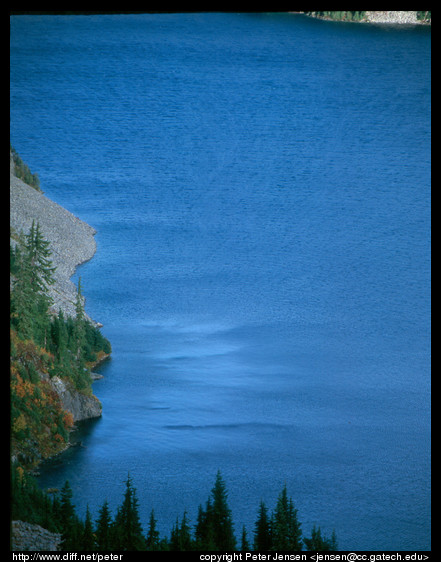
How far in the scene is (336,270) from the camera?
52.9 meters

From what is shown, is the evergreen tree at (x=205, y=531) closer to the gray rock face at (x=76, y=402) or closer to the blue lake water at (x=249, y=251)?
the blue lake water at (x=249, y=251)

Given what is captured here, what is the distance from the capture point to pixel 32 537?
18453 millimetres

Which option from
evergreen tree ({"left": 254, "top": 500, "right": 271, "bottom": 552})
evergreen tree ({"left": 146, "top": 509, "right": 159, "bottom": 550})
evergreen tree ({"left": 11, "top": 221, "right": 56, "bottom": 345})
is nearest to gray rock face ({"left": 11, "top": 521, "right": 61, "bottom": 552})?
evergreen tree ({"left": 146, "top": 509, "right": 159, "bottom": 550})

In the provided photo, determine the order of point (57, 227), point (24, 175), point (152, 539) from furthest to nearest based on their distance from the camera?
point (24, 175) → point (57, 227) → point (152, 539)

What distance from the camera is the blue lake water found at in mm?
31016

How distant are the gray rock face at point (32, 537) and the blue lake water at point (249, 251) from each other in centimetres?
678

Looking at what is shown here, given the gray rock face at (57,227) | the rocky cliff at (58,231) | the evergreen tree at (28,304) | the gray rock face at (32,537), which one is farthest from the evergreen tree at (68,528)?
the gray rock face at (57,227)

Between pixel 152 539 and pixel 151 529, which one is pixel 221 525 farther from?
pixel 151 529

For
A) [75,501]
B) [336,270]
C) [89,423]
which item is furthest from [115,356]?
[336,270]

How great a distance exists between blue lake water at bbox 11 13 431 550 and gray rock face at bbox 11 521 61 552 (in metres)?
6.78

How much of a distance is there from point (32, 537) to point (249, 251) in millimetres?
36862

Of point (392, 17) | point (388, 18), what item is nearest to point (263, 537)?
point (392, 17)

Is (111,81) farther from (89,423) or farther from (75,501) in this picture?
(75,501)

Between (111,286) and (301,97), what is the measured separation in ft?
100
